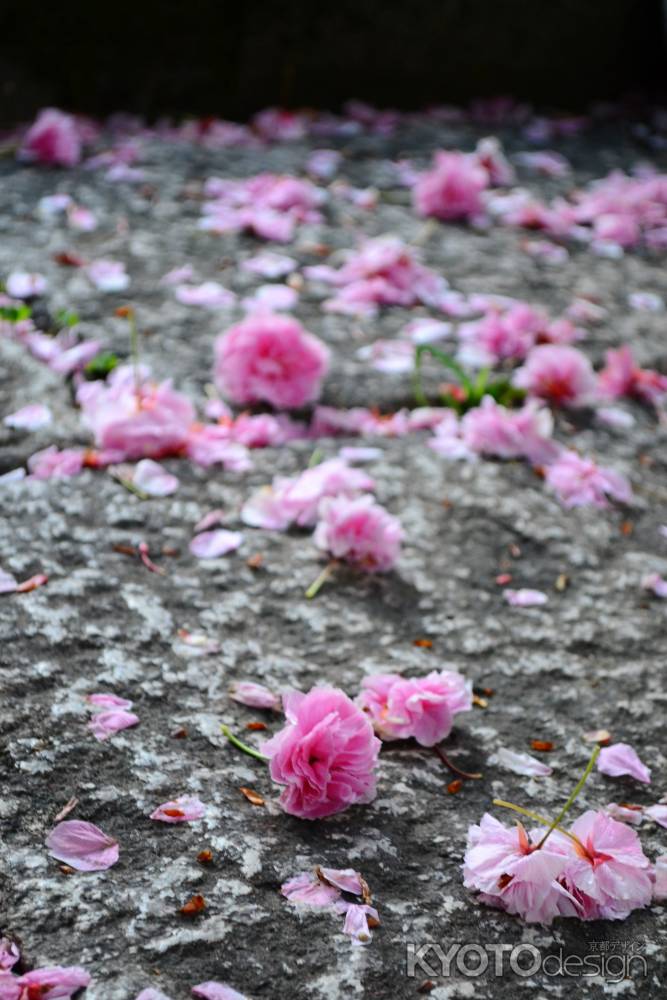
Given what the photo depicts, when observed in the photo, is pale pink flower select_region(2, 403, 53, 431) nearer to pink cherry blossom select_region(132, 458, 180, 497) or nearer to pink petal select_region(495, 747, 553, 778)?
pink cherry blossom select_region(132, 458, 180, 497)

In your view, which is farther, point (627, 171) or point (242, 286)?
point (627, 171)

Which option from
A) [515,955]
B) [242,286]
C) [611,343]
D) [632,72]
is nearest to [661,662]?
[515,955]

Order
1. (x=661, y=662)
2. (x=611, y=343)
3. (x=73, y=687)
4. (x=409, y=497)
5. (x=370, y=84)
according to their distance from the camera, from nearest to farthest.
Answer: (x=73, y=687) < (x=661, y=662) < (x=409, y=497) < (x=611, y=343) < (x=370, y=84)

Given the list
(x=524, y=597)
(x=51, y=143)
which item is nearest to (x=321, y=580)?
(x=524, y=597)

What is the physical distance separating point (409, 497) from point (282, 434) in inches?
11.8

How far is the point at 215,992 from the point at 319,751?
0.92 ft

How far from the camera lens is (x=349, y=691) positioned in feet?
4.65

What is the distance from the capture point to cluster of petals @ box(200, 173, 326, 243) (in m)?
2.80

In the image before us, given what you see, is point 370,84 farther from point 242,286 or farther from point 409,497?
point 409,497

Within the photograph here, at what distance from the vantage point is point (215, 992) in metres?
0.97

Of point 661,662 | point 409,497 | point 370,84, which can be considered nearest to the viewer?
point 661,662

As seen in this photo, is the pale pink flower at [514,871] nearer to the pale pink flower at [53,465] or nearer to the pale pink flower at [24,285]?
the pale pink flower at [53,465]

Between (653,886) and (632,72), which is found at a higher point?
(632,72)

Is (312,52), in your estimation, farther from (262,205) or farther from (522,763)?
(522,763)
